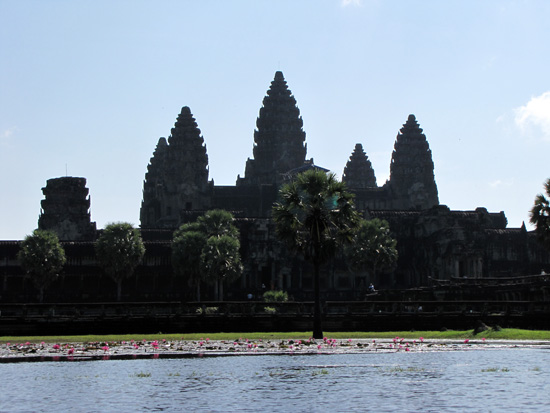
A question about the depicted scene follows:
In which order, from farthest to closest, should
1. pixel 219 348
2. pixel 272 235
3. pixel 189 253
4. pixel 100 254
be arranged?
pixel 272 235 → pixel 100 254 → pixel 189 253 → pixel 219 348

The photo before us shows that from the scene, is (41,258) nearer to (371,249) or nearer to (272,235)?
(272,235)

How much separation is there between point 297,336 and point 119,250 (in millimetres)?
59692

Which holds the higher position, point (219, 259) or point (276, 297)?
point (219, 259)

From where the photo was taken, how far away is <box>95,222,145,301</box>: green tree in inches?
4473

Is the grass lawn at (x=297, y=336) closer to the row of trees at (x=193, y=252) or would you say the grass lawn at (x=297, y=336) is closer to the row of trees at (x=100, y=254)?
the row of trees at (x=193, y=252)

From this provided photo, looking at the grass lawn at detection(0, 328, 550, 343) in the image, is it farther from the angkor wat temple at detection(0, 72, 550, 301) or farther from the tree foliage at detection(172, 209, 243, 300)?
the tree foliage at detection(172, 209, 243, 300)

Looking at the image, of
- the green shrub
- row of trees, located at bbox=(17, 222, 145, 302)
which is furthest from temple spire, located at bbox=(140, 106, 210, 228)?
the green shrub

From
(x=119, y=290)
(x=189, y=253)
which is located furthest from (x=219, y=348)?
(x=119, y=290)

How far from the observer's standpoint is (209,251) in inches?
4190

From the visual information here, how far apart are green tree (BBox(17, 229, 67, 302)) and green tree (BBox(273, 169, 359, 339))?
62.4 meters

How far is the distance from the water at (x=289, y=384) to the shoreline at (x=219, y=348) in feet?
6.92

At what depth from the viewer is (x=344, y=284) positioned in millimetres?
136500

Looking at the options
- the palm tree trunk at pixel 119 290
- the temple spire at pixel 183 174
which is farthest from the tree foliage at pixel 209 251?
the temple spire at pixel 183 174

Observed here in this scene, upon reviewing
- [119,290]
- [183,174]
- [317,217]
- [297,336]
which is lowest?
[297,336]
